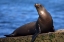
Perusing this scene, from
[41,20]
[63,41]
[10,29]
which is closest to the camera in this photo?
[63,41]

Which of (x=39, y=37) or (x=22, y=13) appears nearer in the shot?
(x=39, y=37)

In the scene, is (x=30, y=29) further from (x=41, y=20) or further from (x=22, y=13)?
(x=22, y=13)

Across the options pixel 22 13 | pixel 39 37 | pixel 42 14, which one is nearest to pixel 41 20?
pixel 42 14

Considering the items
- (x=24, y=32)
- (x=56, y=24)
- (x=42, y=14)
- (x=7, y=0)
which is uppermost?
(x=42, y=14)

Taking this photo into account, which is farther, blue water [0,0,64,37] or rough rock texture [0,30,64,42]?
blue water [0,0,64,37]

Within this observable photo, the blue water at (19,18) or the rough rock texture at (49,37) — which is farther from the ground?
the rough rock texture at (49,37)

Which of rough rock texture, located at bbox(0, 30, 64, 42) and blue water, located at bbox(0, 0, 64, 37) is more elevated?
rough rock texture, located at bbox(0, 30, 64, 42)

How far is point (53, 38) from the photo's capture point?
5.61 metres

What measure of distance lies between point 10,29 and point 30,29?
177 inches

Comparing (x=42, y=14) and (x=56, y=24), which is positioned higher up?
(x=42, y=14)

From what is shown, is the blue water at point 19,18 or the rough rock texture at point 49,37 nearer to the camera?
the rough rock texture at point 49,37

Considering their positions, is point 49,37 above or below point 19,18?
above

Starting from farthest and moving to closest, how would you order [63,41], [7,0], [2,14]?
[7,0], [2,14], [63,41]

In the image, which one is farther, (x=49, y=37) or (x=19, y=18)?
(x=19, y=18)
